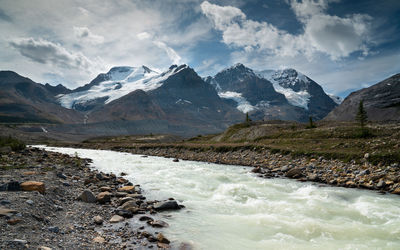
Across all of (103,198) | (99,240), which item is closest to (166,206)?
(103,198)

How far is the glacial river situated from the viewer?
366 inches

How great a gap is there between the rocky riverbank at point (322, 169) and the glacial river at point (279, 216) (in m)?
1.69

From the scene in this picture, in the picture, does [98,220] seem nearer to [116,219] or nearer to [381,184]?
[116,219]

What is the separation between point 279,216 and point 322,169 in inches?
499

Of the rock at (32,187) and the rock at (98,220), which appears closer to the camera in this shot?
the rock at (98,220)

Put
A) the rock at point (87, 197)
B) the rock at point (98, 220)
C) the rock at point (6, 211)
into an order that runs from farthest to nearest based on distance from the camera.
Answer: the rock at point (87, 197) → the rock at point (98, 220) → the rock at point (6, 211)

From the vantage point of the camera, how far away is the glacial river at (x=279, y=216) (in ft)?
30.5

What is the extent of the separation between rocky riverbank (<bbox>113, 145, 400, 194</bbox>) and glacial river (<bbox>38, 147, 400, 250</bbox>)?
66.5 inches

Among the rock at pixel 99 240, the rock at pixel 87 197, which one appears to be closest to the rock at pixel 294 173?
the rock at pixel 87 197

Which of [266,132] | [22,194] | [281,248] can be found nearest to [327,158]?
[281,248]

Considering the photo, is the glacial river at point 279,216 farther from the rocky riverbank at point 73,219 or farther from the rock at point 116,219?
the rock at point 116,219

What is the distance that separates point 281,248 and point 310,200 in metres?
6.88

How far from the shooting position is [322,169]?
72.1ft

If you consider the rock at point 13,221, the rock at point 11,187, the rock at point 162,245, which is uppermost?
the rock at point 11,187
